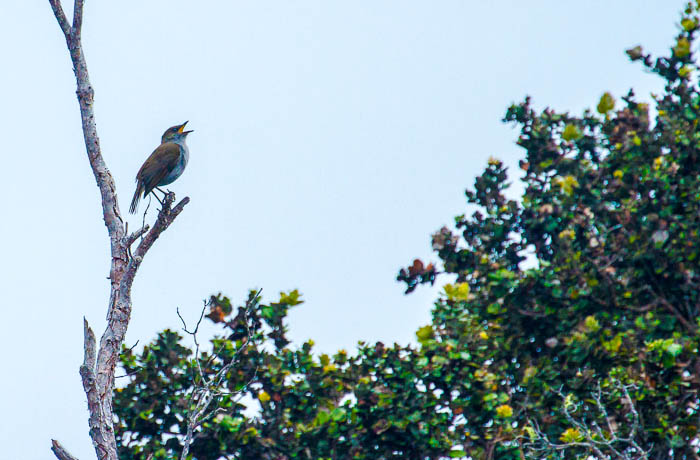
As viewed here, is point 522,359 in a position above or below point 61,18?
below

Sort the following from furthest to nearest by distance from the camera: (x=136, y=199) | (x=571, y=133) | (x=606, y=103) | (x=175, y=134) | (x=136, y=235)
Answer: (x=571, y=133) < (x=606, y=103) < (x=175, y=134) < (x=136, y=199) < (x=136, y=235)

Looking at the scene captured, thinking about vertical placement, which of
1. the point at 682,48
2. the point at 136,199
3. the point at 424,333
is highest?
the point at 682,48

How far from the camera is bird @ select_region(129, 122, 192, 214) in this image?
10.9 meters

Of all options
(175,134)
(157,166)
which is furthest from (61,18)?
(175,134)

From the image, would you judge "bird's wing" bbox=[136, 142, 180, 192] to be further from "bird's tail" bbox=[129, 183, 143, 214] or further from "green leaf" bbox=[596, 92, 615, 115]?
"green leaf" bbox=[596, 92, 615, 115]

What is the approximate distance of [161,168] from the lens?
437 inches

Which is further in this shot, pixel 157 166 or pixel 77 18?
pixel 157 166

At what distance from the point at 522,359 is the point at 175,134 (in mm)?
5739

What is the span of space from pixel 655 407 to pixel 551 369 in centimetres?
135

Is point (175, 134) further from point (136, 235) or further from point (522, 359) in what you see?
point (522, 359)

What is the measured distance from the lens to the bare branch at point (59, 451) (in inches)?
313

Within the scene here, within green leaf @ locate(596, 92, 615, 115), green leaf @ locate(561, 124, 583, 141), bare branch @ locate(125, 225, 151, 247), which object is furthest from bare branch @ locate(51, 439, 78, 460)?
green leaf @ locate(596, 92, 615, 115)

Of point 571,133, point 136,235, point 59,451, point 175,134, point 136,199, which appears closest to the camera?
point 59,451

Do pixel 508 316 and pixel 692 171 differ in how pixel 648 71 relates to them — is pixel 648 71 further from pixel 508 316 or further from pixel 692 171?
pixel 508 316
